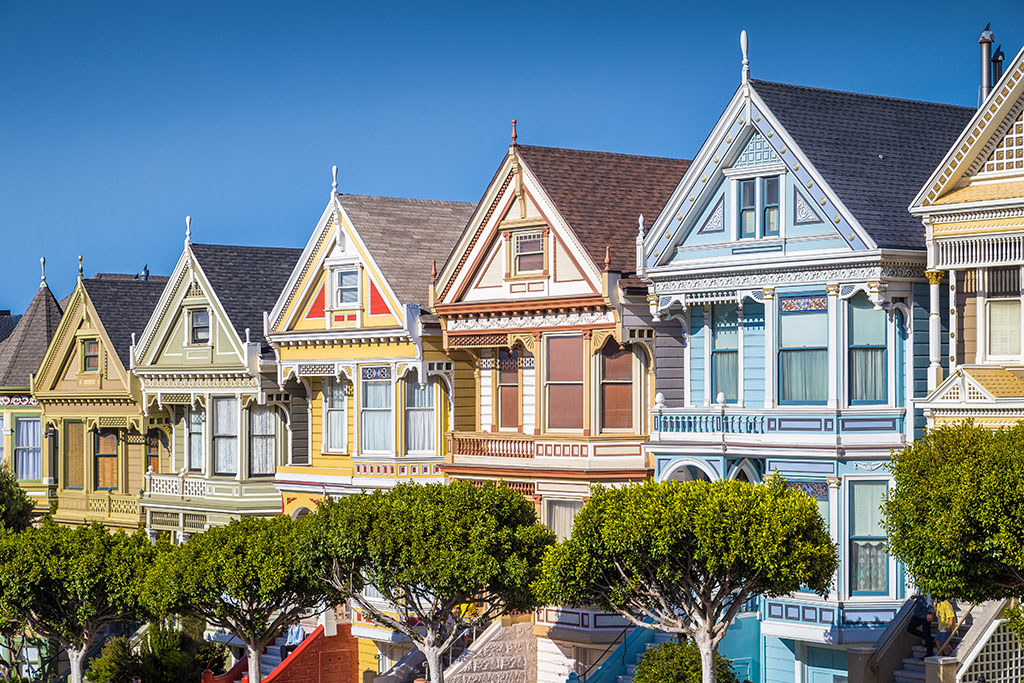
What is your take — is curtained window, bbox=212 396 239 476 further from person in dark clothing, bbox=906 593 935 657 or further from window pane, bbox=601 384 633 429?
person in dark clothing, bbox=906 593 935 657

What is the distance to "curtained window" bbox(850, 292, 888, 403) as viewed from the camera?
34.2 m

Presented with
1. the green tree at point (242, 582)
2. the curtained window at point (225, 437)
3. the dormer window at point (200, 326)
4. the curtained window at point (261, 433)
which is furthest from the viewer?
the dormer window at point (200, 326)

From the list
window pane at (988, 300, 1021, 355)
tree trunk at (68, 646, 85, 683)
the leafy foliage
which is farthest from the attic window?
tree trunk at (68, 646, 85, 683)

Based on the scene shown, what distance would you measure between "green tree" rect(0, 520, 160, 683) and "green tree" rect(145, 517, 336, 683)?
2.37 m

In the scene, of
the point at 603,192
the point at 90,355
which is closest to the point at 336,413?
the point at 603,192

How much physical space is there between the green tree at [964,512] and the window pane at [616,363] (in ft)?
38.3

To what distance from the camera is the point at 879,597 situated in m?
33.9

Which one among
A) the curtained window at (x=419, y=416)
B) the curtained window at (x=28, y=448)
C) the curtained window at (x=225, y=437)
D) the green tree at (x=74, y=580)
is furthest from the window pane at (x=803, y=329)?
the curtained window at (x=28, y=448)

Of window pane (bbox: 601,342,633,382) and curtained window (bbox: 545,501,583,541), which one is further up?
window pane (bbox: 601,342,633,382)

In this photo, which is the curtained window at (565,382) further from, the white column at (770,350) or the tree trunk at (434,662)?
the tree trunk at (434,662)

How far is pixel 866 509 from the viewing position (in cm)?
3400

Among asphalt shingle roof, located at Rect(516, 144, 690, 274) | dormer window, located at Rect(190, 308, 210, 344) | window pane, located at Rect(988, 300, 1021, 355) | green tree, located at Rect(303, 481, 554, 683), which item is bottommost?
green tree, located at Rect(303, 481, 554, 683)

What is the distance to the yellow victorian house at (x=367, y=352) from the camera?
4450 centimetres

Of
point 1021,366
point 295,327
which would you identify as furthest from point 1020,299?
point 295,327
